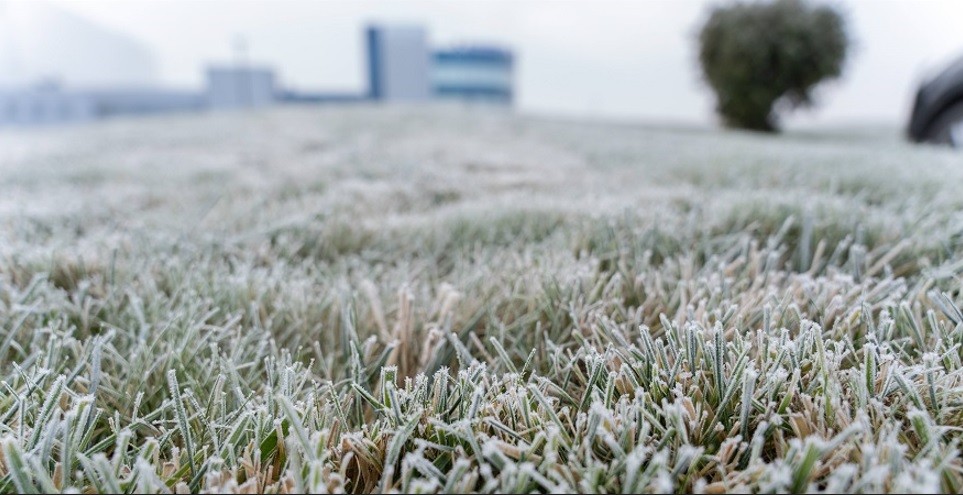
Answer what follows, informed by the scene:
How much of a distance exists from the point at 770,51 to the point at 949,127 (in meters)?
6.72

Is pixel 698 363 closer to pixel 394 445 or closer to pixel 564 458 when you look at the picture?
pixel 564 458

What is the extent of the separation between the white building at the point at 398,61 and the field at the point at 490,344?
27.1 m

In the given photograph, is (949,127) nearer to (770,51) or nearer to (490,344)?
(490,344)

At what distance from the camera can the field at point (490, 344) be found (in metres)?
0.48

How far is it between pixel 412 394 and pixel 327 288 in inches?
20.0

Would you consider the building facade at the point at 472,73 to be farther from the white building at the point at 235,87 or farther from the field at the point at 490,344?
the field at the point at 490,344

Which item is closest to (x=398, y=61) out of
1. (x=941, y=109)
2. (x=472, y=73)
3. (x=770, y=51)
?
(x=472, y=73)

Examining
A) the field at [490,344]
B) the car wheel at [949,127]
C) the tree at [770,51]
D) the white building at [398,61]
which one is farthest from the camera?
the white building at [398,61]

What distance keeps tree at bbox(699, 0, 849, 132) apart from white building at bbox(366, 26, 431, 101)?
760 inches

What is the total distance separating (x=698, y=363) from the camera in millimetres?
622

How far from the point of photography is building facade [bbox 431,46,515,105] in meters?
32.4

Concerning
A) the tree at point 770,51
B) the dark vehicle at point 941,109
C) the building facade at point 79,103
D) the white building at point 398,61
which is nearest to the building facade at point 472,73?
the white building at point 398,61

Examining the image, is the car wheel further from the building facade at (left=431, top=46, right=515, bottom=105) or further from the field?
the building facade at (left=431, top=46, right=515, bottom=105)

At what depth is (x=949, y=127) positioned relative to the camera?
3613mm
